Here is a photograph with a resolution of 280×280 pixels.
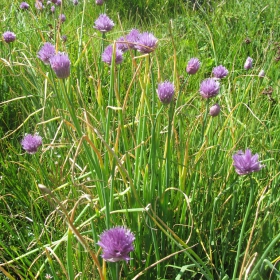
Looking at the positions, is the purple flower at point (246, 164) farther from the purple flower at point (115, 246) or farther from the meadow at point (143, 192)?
the purple flower at point (115, 246)

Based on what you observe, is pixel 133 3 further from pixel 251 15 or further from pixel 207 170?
pixel 207 170

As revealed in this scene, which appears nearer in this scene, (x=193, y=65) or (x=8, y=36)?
(x=193, y=65)

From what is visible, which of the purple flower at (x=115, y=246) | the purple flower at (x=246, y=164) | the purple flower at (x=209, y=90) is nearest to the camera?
the purple flower at (x=115, y=246)

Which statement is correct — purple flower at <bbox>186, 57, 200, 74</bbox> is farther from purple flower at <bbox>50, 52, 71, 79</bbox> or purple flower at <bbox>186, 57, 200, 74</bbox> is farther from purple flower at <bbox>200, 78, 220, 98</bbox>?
purple flower at <bbox>50, 52, 71, 79</bbox>

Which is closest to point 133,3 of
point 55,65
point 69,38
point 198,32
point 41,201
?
point 198,32

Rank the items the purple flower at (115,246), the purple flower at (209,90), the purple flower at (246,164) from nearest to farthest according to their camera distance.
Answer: the purple flower at (115,246)
the purple flower at (246,164)
the purple flower at (209,90)

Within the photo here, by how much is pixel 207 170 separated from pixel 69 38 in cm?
152

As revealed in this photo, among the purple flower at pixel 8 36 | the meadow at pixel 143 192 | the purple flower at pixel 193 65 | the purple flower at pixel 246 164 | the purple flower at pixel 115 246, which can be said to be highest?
the purple flower at pixel 193 65

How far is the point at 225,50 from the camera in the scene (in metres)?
2.36

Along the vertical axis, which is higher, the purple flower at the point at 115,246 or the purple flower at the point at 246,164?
the purple flower at the point at 246,164

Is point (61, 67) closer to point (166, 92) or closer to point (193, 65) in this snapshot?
point (166, 92)

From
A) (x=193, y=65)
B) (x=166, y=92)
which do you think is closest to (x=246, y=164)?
(x=166, y=92)

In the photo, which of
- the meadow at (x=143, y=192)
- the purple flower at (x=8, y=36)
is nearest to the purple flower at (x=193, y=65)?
the meadow at (x=143, y=192)

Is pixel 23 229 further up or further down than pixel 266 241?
further down
